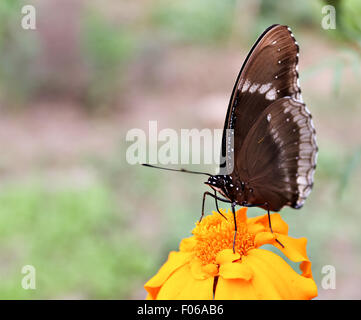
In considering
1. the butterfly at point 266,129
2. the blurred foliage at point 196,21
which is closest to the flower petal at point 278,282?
the butterfly at point 266,129

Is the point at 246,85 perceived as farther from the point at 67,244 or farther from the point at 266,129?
the point at 67,244

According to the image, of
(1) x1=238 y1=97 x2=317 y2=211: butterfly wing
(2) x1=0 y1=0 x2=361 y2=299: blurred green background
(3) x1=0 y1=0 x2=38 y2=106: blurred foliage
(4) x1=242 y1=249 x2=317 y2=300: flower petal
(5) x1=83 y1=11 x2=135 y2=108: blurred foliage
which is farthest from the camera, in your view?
(5) x1=83 y1=11 x2=135 y2=108: blurred foliage

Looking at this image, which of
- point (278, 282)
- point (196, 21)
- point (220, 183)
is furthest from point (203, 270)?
point (196, 21)

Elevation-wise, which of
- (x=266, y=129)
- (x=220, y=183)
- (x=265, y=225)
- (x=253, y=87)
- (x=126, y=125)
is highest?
(x=126, y=125)

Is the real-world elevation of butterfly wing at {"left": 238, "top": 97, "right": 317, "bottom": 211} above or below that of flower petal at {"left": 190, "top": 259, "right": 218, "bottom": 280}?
above

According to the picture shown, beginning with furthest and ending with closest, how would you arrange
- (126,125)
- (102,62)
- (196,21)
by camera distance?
(196,21)
(102,62)
(126,125)

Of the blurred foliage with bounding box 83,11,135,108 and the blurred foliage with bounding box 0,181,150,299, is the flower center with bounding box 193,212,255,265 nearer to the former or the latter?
the blurred foliage with bounding box 0,181,150,299

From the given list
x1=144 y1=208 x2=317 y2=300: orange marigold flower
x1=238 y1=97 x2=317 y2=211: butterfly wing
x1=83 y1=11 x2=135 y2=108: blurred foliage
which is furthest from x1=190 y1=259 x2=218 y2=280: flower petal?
x1=83 y1=11 x2=135 y2=108: blurred foliage

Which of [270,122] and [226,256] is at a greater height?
[270,122]
